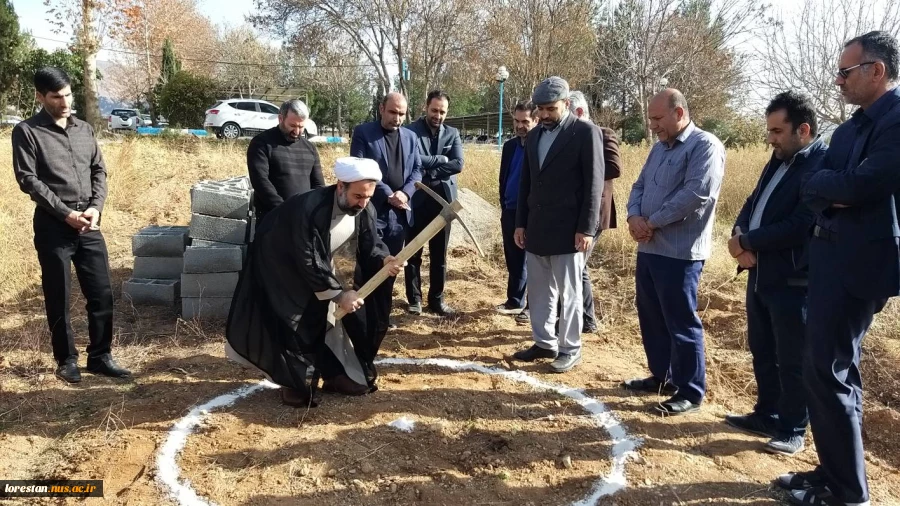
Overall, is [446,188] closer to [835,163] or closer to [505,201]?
[505,201]

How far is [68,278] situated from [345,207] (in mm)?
1911

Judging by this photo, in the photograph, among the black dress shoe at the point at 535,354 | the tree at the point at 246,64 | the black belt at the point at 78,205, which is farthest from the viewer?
the tree at the point at 246,64

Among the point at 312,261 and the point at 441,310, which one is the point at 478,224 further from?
the point at 312,261

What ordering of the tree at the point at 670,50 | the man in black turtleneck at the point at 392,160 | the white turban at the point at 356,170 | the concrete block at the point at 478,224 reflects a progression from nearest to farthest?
the white turban at the point at 356,170 < the man in black turtleneck at the point at 392,160 < the concrete block at the point at 478,224 < the tree at the point at 670,50

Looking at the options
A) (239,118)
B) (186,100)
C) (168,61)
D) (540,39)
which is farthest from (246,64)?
(540,39)

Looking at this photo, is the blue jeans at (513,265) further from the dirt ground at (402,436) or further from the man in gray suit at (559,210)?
the man in gray suit at (559,210)

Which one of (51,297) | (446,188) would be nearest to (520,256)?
(446,188)

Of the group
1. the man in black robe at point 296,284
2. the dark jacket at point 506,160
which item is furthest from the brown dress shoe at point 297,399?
the dark jacket at point 506,160

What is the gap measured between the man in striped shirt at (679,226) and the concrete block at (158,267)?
4311 mm

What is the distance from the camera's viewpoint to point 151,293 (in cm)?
576

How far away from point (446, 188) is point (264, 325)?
2441 millimetres

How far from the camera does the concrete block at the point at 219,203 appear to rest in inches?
218

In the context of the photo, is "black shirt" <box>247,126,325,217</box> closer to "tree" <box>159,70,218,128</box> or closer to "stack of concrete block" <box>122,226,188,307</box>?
"stack of concrete block" <box>122,226,188,307</box>

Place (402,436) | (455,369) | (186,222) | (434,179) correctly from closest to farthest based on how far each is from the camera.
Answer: (402,436)
(455,369)
(434,179)
(186,222)
